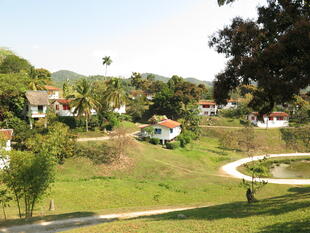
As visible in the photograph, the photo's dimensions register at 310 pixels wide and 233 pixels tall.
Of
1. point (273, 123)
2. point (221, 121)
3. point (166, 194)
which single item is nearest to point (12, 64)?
point (221, 121)

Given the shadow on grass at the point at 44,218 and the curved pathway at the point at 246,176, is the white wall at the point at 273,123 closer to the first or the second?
the curved pathway at the point at 246,176

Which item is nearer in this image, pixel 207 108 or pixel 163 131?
pixel 163 131

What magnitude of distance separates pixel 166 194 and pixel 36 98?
3231 cm

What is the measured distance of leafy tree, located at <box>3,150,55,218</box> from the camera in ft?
57.2

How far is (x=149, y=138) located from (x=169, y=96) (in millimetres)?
23890

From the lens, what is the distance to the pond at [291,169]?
42.8 m

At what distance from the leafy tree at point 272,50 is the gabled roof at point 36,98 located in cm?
4157

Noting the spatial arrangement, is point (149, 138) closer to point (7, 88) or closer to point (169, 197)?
point (169, 197)

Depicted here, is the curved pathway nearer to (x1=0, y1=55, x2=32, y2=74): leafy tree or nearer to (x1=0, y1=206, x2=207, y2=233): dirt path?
(x1=0, y1=206, x2=207, y2=233): dirt path

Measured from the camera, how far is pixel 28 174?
17.5 meters

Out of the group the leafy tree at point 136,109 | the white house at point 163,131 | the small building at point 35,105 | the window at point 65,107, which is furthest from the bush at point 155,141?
the small building at point 35,105

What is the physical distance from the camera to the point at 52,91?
88.0 meters

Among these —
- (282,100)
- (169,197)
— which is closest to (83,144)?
(169,197)

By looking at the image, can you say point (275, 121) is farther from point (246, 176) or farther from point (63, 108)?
point (63, 108)
